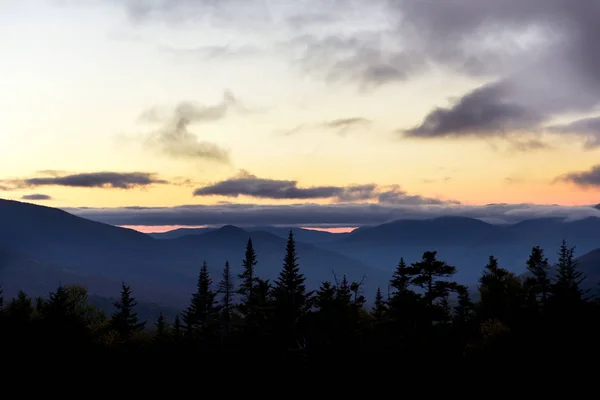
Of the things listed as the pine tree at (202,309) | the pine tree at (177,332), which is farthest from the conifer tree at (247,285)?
the pine tree at (177,332)

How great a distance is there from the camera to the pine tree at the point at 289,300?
69.3 m

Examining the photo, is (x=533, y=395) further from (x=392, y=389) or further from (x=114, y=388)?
(x=114, y=388)

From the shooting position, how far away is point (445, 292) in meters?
61.0

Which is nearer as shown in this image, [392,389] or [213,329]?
[392,389]

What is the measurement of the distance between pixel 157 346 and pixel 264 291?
56.3ft

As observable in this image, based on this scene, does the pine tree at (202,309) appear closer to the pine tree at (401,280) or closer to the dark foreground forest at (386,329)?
the dark foreground forest at (386,329)

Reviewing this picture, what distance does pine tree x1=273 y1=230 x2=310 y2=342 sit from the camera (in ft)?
227

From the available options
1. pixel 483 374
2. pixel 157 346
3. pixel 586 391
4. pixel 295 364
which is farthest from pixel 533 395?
pixel 157 346

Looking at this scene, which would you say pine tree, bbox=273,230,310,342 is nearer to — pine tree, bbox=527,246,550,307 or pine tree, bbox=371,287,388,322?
pine tree, bbox=371,287,388,322

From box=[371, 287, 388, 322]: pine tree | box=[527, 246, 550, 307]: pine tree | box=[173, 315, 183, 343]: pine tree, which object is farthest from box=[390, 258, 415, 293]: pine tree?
box=[173, 315, 183, 343]: pine tree

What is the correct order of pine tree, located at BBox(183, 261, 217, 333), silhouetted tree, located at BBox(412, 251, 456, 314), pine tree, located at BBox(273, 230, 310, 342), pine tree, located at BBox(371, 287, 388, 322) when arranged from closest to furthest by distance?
silhouetted tree, located at BBox(412, 251, 456, 314)
pine tree, located at BBox(273, 230, 310, 342)
pine tree, located at BBox(371, 287, 388, 322)
pine tree, located at BBox(183, 261, 217, 333)

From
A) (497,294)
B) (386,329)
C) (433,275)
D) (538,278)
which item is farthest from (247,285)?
(538,278)

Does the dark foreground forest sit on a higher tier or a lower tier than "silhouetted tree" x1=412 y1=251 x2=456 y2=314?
lower

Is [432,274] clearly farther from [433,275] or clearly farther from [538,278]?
[538,278]
